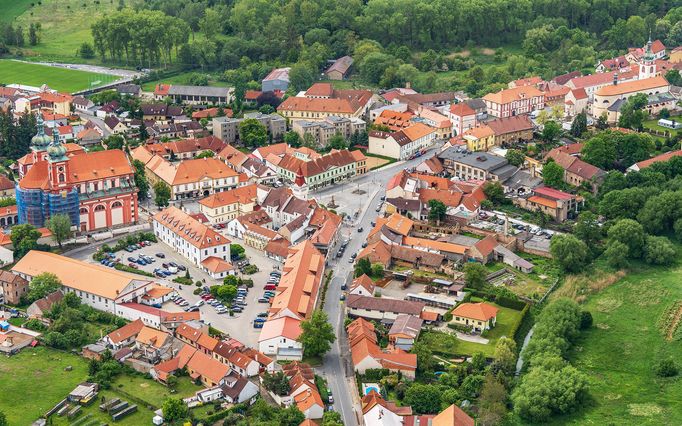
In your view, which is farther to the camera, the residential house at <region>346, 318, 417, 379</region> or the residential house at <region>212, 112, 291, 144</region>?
the residential house at <region>212, 112, 291, 144</region>

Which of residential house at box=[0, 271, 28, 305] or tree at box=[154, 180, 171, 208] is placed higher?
tree at box=[154, 180, 171, 208]

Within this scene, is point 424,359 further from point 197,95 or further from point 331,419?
point 197,95

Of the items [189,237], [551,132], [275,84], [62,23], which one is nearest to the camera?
[189,237]

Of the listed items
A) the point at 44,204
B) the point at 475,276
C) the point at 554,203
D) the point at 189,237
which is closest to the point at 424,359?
the point at 475,276

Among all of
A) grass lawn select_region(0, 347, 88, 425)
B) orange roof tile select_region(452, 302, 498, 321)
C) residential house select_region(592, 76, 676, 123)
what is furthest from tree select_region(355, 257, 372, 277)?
residential house select_region(592, 76, 676, 123)

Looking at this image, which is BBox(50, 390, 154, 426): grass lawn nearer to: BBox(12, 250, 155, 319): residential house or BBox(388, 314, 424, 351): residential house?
BBox(12, 250, 155, 319): residential house
